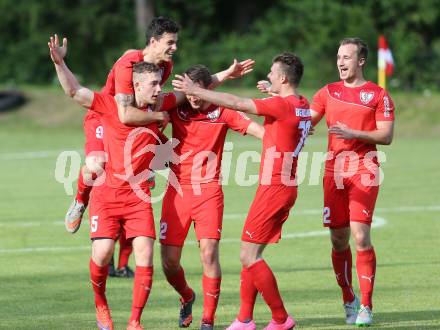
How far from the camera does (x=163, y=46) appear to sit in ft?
31.9

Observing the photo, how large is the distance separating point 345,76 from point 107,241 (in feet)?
8.90

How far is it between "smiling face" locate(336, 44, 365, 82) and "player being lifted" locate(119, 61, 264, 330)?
3.80 ft

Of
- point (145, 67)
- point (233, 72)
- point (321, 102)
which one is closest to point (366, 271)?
point (321, 102)

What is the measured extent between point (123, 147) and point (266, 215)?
4.35 ft

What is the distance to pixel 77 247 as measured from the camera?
1488cm

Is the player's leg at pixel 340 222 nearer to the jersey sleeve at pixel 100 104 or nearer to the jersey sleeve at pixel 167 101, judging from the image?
the jersey sleeve at pixel 167 101

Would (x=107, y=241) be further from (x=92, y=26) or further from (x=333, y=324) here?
(x=92, y=26)

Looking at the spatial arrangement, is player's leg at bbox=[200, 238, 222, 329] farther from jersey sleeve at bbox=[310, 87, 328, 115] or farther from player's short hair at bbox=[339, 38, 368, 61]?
player's short hair at bbox=[339, 38, 368, 61]

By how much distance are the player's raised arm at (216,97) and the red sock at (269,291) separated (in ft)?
4.41

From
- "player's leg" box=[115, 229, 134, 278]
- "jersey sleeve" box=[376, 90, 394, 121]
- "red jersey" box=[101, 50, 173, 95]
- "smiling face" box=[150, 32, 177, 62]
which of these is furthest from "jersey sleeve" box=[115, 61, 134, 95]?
"player's leg" box=[115, 229, 134, 278]

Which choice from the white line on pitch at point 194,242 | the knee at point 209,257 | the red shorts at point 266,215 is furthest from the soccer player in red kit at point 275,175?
the white line on pitch at point 194,242

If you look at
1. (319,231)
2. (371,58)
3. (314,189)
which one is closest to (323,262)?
(319,231)

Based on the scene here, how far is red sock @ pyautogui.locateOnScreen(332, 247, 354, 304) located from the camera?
33.9ft

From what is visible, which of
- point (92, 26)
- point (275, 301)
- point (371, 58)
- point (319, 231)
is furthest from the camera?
point (92, 26)
